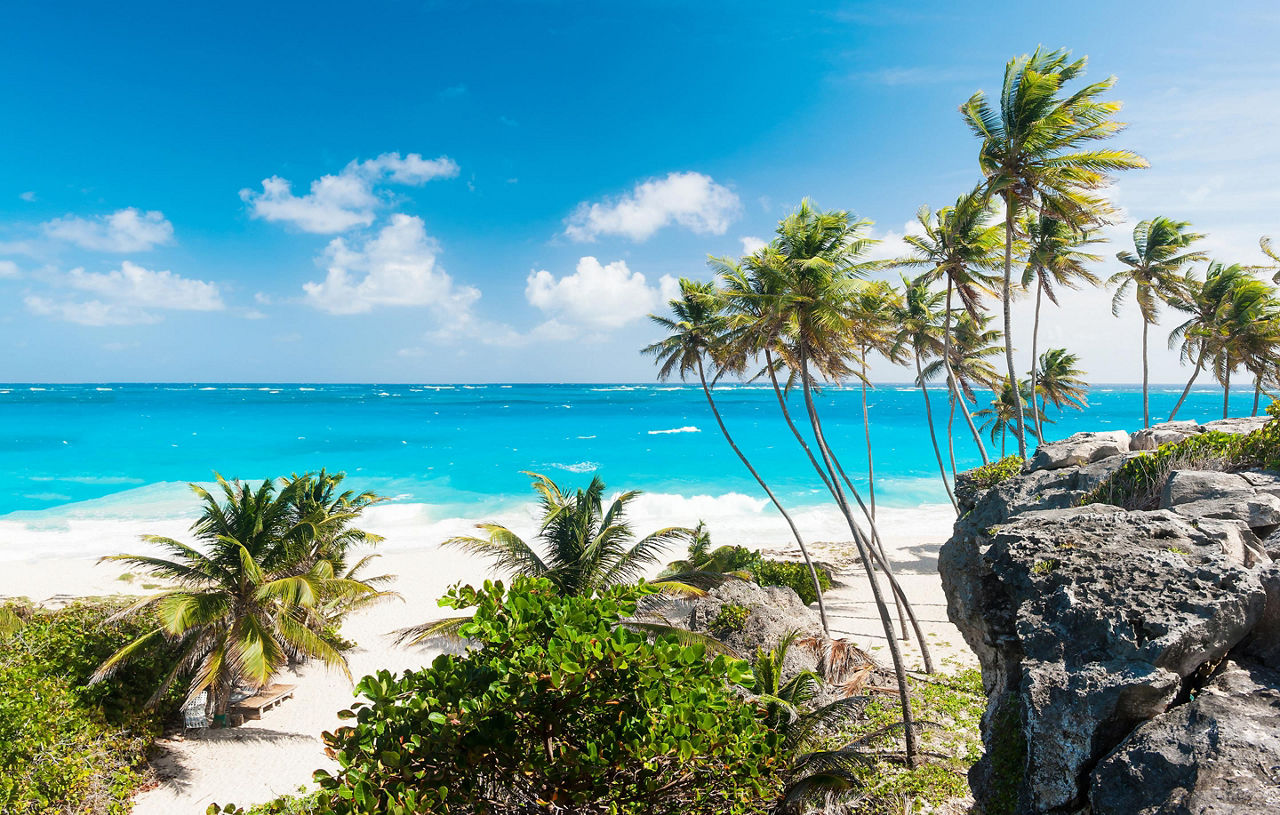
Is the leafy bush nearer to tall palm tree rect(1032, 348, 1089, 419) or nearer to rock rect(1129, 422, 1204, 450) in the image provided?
rock rect(1129, 422, 1204, 450)

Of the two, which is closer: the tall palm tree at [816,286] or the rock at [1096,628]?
the rock at [1096,628]

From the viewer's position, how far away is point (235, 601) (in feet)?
38.1

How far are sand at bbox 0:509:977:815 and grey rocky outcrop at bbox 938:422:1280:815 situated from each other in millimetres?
10464

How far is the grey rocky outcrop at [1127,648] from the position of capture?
3885mm

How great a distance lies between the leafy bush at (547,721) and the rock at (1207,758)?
2298 mm

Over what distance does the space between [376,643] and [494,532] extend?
7690 millimetres

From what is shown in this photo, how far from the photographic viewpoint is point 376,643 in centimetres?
1677

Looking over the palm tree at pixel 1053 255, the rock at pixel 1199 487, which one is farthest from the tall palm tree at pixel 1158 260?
the rock at pixel 1199 487

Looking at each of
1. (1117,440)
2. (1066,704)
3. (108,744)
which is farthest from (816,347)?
(108,744)

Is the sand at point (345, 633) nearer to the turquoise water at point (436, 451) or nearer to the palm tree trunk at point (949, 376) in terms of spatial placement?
the palm tree trunk at point (949, 376)

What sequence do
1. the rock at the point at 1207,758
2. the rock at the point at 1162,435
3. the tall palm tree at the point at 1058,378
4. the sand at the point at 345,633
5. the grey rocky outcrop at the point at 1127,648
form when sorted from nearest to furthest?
the rock at the point at 1207,758, the grey rocky outcrop at the point at 1127,648, the rock at the point at 1162,435, the sand at the point at 345,633, the tall palm tree at the point at 1058,378

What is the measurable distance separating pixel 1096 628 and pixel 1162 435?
23.1 ft

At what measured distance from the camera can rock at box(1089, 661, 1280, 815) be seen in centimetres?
341

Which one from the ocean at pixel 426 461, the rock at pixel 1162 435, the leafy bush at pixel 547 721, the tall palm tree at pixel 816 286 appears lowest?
the ocean at pixel 426 461
